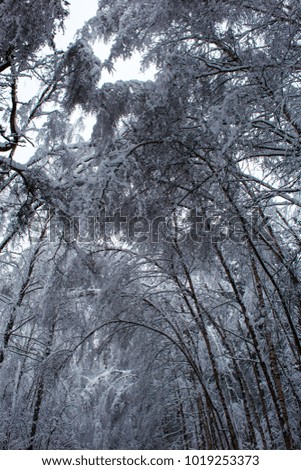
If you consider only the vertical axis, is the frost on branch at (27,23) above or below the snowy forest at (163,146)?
above

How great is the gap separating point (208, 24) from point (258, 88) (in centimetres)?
105

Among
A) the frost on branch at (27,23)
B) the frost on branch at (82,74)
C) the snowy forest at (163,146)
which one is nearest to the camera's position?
the snowy forest at (163,146)

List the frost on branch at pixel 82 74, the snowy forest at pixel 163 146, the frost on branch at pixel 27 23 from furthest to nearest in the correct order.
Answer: the frost on branch at pixel 27 23, the frost on branch at pixel 82 74, the snowy forest at pixel 163 146

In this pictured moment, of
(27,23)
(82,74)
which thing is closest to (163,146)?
(82,74)

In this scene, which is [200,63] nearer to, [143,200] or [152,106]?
[152,106]

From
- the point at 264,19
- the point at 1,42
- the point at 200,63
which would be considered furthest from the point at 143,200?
the point at 1,42

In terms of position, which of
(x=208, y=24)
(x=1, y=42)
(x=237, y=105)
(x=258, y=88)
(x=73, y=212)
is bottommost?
(x=73, y=212)

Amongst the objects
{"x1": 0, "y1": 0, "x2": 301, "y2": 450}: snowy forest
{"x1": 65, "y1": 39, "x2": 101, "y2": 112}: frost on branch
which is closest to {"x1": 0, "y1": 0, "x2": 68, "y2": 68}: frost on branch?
{"x1": 0, "y1": 0, "x2": 301, "y2": 450}: snowy forest

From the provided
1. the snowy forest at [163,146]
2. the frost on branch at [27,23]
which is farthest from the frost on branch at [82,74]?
the frost on branch at [27,23]

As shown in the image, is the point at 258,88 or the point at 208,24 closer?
the point at 258,88

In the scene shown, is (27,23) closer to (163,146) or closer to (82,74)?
(82,74)

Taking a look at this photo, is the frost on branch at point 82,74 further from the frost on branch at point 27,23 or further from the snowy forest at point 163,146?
the frost on branch at point 27,23

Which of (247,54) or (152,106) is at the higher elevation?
(247,54)

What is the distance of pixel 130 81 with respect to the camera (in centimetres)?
388
